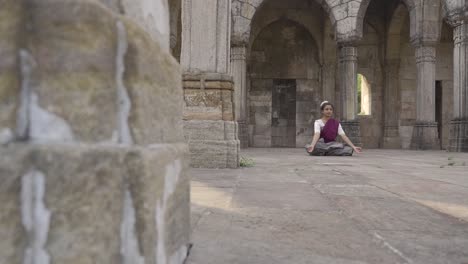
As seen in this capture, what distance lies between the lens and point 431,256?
3.72 ft

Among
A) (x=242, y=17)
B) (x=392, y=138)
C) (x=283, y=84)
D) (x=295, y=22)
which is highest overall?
(x=295, y=22)

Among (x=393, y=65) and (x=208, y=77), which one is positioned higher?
(x=393, y=65)

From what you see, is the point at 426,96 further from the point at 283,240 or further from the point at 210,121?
the point at 283,240

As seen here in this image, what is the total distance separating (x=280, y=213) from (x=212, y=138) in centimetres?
240

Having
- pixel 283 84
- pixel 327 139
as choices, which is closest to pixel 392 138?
pixel 283 84

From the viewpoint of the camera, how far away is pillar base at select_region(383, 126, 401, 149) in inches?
534

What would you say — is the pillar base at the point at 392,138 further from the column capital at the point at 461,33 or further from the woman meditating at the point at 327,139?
the woman meditating at the point at 327,139

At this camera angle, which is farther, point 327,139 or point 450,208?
point 327,139

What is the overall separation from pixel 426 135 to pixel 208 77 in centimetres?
890

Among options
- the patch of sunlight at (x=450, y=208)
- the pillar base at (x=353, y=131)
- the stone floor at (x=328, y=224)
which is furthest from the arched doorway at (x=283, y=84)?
the patch of sunlight at (x=450, y=208)

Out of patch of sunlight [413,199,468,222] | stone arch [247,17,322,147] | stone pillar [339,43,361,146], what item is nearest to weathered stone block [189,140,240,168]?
patch of sunlight [413,199,468,222]

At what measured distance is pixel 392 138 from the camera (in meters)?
13.6

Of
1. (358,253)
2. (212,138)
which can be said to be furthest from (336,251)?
(212,138)

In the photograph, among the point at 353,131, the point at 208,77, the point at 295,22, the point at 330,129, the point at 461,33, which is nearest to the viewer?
the point at 208,77
